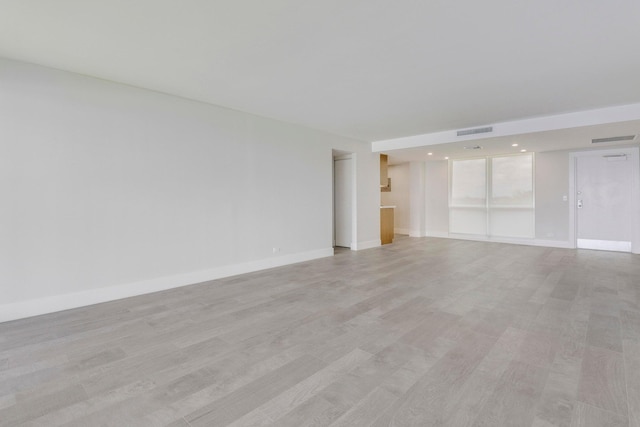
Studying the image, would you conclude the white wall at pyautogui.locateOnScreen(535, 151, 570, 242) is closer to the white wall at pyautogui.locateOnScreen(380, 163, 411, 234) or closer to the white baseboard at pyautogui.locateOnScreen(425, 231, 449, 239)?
the white baseboard at pyautogui.locateOnScreen(425, 231, 449, 239)

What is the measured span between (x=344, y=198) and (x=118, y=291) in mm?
5039

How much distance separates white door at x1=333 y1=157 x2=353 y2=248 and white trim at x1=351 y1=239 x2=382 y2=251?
0.93ft

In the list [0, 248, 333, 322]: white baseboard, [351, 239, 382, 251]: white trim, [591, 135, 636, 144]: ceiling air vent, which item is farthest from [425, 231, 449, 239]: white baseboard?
[0, 248, 333, 322]: white baseboard

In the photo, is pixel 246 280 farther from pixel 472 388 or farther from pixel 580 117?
pixel 580 117

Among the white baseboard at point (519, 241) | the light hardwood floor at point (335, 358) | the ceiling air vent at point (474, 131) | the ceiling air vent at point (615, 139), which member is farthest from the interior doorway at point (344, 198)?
the ceiling air vent at point (615, 139)

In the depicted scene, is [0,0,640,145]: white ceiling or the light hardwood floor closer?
the light hardwood floor

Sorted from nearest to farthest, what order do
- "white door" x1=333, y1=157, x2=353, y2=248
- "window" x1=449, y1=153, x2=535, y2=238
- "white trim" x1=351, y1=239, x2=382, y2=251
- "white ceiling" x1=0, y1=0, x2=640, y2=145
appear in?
"white ceiling" x1=0, y1=0, x2=640, y2=145
"white trim" x1=351, y1=239, x2=382, y2=251
"white door" x1=333, y1=157, x2=353, y2=248
"window" x1=449, y1=153, x2=535, y2=238

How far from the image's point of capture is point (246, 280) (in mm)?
4582

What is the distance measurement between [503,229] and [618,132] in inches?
137

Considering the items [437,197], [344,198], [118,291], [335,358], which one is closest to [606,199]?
[437,197]

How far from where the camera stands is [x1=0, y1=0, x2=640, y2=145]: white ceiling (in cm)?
237

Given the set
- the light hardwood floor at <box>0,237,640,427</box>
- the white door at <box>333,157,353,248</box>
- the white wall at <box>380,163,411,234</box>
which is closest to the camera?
the light hardwood floor at <box>0,237,640,427</box>

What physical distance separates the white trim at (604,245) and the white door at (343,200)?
559cm

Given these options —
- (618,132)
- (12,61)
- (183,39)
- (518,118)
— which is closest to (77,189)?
(12,61)
